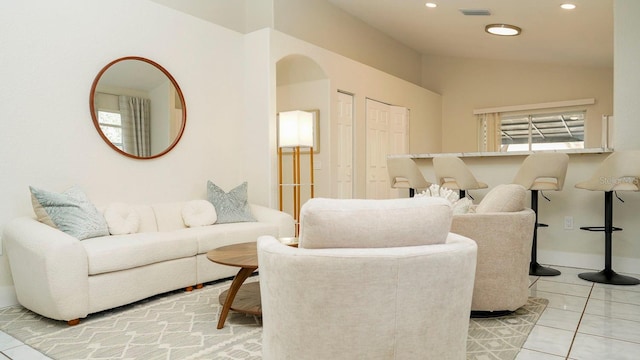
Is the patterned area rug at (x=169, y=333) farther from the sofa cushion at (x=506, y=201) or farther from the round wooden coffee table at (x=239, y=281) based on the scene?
the sofa cushion at (x=506, y=201)

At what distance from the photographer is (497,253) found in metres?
2.69

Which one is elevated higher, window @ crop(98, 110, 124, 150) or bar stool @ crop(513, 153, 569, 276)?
window @ crop(98, 110, 124, 150)

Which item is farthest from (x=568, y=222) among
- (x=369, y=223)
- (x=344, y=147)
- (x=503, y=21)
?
(x=369, y=223)

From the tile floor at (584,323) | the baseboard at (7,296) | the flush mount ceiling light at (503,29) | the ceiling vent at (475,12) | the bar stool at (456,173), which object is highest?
the ceiling vent at (475,12)

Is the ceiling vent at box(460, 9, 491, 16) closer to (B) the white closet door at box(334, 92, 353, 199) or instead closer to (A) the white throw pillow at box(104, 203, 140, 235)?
(B) the white closet door at box(334, 92, 353, 199)

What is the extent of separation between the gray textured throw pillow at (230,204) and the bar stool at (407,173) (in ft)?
5.10

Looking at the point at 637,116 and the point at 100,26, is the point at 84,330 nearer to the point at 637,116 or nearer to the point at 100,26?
the point at 100,26

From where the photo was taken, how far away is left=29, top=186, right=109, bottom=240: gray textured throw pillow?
10.2 ft

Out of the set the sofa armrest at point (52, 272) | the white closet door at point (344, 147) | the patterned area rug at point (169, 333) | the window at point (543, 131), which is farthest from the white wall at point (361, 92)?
the sofa armrest at point (52, 272)

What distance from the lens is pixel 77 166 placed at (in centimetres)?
365

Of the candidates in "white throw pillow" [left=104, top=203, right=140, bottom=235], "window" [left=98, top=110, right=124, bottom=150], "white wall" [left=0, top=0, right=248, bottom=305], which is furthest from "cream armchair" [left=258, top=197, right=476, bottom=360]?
"window" [left=98, top=110, right=124, bottom=150]

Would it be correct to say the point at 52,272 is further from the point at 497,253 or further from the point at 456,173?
the point at 456,173

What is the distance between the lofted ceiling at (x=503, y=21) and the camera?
4.98 meters

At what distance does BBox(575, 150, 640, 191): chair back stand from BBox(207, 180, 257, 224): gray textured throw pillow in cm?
308
